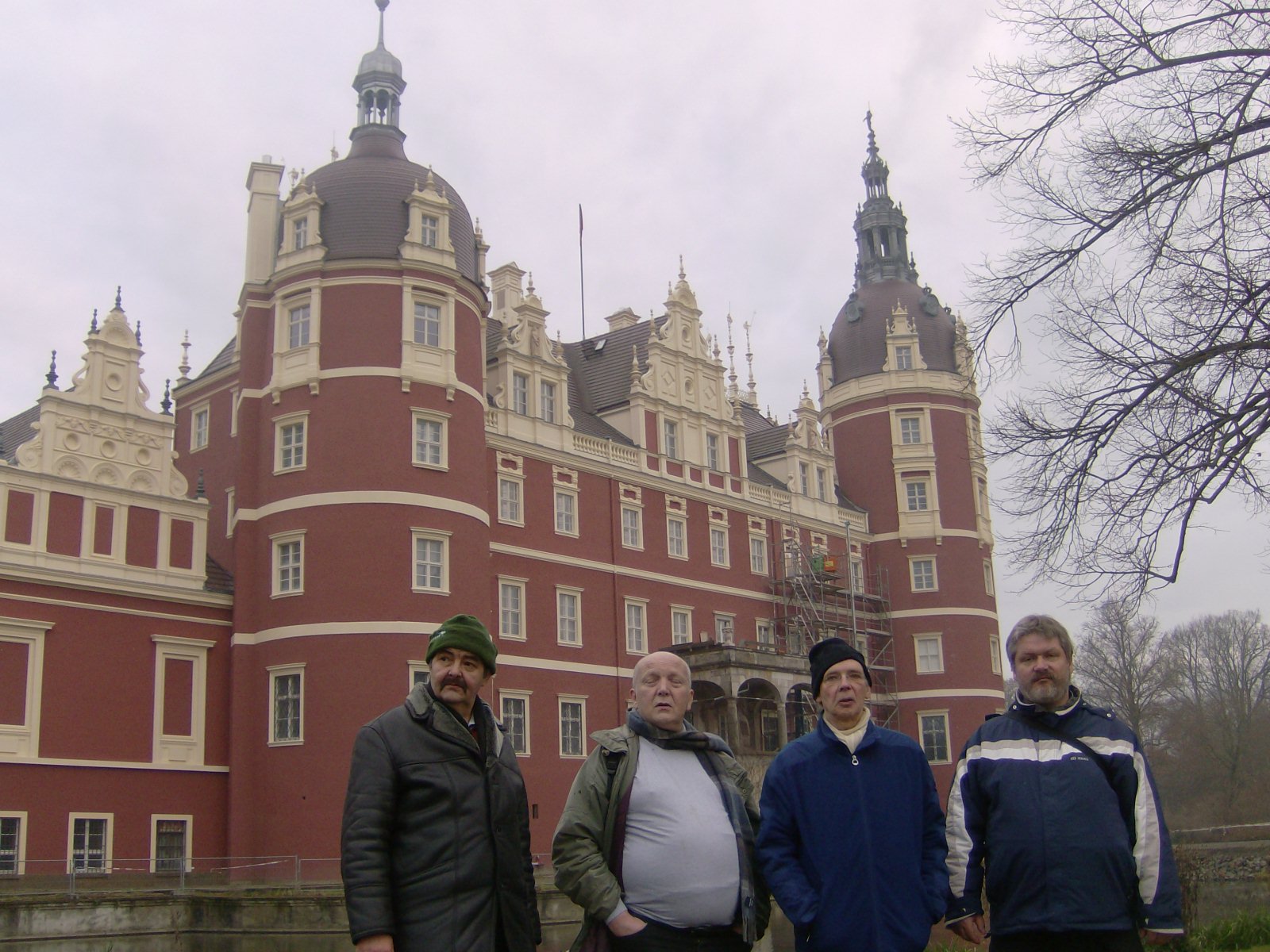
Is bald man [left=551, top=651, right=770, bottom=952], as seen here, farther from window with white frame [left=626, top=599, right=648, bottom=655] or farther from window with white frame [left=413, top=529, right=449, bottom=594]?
window with white frame [left=626, top=599, right=648, bottom=655]

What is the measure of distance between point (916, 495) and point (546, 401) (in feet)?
60.5

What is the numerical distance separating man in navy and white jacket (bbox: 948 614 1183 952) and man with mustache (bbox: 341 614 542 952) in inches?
92.6

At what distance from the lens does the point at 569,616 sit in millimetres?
37969

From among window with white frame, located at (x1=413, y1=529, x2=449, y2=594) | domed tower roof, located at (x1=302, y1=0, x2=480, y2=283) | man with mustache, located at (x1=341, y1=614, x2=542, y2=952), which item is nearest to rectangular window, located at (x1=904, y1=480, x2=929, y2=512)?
domed tower roof, located at (x1=302, y1=0, x2=480, y2=283)

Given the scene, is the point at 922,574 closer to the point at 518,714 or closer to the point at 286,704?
the point at 518,714

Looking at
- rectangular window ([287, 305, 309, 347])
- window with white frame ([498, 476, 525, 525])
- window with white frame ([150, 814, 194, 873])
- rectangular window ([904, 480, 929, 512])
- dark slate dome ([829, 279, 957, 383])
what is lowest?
window with white frame ([150, 814, 194, 873])

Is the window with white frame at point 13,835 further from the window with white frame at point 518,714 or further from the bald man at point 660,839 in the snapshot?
the bald man at point 660,839

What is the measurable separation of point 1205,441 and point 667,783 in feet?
23.0

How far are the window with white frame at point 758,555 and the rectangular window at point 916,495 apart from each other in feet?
26.0

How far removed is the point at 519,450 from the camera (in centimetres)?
3741

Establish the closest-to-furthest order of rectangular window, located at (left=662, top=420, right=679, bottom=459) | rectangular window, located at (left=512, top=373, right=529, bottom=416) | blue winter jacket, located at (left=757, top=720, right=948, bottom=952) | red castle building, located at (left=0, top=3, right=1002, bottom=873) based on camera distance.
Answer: blue winter jacket, located at (left=757, top=720, right=948, bottom=952) < red castle building, located at (left=0, top=3, right=1002, bottom=873) < rectangular window, located at (left=512, top=373, right=529, bottom=416) < rectangular window, located at (left=662, top=420, right=679, bottom=459)

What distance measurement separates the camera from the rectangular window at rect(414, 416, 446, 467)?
33.1 meters

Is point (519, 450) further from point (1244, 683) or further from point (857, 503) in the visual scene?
point (1244, 683)

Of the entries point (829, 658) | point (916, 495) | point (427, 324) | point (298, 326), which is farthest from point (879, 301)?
point (829, 658)
